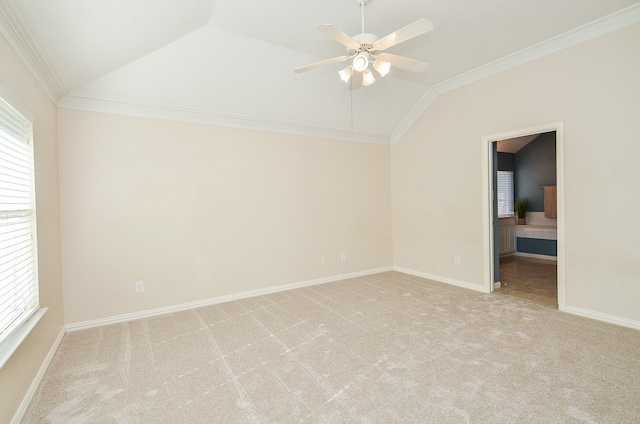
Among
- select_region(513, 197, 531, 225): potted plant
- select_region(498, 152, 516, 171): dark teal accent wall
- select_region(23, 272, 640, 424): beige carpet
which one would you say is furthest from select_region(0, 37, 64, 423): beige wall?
select_region(513, 197, 531, 225): potted plant

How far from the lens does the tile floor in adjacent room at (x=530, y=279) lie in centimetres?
387

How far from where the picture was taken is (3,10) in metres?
1.74

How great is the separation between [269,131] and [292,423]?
3542 millimetres

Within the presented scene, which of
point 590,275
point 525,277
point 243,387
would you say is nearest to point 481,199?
point 590,275

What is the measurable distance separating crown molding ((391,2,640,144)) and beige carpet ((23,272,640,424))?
2907mm

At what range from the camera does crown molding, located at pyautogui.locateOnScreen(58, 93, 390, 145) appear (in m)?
3.16

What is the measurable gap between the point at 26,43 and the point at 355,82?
3232mm

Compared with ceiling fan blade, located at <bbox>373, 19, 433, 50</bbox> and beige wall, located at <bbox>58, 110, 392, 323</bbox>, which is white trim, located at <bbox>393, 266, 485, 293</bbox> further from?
ceiling fan blade, located at <bbox>373, 19, 433, 50</bbox>

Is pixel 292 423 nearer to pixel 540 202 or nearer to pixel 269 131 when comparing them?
pixel 269 131

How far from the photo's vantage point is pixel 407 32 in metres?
2.04

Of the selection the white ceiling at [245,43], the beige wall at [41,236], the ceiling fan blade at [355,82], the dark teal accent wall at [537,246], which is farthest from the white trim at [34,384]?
the dark teal accent wall at [537,246]

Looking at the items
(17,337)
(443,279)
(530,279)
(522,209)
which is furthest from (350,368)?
(522,209)

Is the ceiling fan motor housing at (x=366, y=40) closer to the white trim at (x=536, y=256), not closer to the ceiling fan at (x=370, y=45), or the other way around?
the ceiling fan at (x=370, y=45)

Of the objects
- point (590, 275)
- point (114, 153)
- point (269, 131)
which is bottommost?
point (590, 275)
